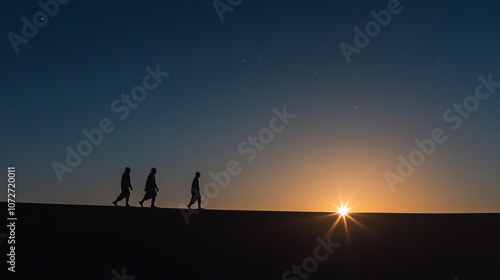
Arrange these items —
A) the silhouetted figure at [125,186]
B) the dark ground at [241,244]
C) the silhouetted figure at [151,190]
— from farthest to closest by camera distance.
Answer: the silhouetted figure at [151,190] < the silhouetted figure at [125,186] < the dark ground at [241,244]

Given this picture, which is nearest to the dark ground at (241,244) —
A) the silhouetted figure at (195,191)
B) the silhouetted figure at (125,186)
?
the silhouetted figure at (125,186)

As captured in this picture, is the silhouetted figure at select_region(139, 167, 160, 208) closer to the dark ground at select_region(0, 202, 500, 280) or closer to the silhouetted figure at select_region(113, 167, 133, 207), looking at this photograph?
the silhouetted figure at select_region(113, 167, 133, 207)

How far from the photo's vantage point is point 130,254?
1286 cm

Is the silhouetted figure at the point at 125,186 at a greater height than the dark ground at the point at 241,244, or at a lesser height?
greater

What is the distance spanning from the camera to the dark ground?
12.5 meters

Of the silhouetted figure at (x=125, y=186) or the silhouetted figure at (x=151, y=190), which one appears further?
the silhouetted figure at (x=151, y=190)

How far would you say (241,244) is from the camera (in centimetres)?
1403

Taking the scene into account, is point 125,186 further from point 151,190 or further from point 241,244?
point 241,244

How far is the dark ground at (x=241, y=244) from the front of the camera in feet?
40.9

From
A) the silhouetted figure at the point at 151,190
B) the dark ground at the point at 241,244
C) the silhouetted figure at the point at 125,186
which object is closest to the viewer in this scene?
the dark ground at the point at 241,244

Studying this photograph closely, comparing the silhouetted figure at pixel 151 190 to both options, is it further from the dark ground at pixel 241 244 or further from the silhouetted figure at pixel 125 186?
the dark ground at pixel 241 244

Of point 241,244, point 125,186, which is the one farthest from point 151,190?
point 241,244

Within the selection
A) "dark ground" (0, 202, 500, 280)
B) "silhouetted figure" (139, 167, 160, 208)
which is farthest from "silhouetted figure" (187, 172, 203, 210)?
"dark ground" (0, 202, 500, 280)

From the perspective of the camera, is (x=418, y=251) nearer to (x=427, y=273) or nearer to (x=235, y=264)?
(x=427, y=273)
